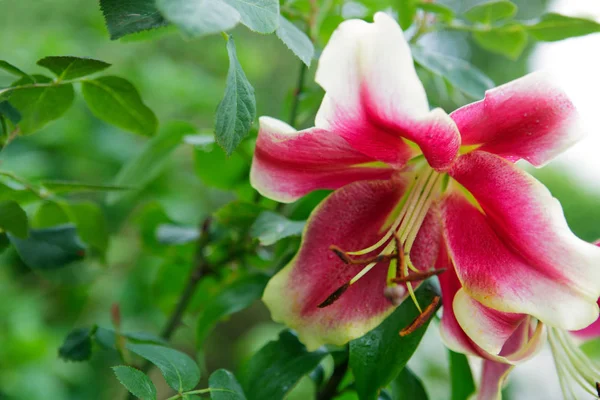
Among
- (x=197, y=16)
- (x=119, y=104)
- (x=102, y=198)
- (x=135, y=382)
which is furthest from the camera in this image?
(x=102, y=198)

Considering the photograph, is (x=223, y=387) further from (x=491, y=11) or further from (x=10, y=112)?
A: (x=491, y=11)

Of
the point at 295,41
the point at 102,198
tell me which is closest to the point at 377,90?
the point at 295,41

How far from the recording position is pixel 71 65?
1.32ft

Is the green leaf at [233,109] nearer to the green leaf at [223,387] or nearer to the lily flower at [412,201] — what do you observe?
the lily flower at [412,201]

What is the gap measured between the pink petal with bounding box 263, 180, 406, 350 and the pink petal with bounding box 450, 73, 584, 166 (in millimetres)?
119

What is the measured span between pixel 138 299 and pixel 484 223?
955mm

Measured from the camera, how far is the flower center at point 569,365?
482mm

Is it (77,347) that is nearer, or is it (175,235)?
(77,347)

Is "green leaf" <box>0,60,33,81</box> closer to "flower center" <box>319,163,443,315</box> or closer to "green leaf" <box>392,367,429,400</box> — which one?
"flower center" <box>319,163,443,315</box>

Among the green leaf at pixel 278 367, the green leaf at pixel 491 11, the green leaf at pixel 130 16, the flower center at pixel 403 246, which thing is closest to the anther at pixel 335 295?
the flower center at pixel 403 246

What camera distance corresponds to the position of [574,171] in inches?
108

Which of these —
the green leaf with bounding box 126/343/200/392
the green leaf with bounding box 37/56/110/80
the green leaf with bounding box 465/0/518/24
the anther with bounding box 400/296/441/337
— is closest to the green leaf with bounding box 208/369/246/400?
the green leaf with bounding box 126/343/200/392

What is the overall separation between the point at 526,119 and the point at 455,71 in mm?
190

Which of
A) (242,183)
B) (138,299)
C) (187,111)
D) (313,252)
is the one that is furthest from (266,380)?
(187,111)
